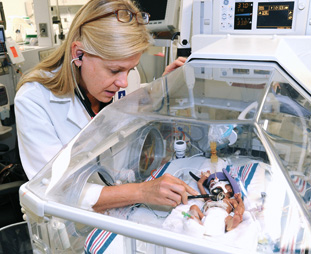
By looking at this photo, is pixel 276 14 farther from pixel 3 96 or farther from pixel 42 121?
pixel 3 96

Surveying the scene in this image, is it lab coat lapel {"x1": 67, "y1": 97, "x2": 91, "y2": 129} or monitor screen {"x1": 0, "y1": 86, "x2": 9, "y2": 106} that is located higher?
lab coat lapel {"x1": 67, "y1": 97, "x2": 91, "y2": 129}

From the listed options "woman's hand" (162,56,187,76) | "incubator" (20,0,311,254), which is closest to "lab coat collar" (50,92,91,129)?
"incubator" (20,0,311,254)

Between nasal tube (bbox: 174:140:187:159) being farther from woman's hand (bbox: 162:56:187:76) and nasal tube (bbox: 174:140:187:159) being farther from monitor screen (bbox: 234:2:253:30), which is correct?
monitor screen (bbox: 234:2:253:30)

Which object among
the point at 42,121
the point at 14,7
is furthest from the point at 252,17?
the point at 14,7

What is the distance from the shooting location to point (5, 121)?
445 cm

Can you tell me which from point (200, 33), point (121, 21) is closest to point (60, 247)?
point (121, 21)

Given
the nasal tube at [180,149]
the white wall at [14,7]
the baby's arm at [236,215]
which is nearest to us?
the baby's arm at [236,215]

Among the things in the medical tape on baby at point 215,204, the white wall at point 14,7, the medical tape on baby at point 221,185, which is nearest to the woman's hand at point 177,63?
the medical tape on baby at point 221,185

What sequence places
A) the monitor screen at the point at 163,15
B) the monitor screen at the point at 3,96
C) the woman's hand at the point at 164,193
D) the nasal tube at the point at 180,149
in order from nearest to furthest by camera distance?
1. the woman's hand at the point at 164,193
2. the nasal tube at the point at 180,149
3. the monitor screen at the point at 163,15
4. the monitor screen at the point at 3,96

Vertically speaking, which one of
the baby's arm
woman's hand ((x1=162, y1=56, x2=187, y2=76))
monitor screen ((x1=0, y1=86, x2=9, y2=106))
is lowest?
monitor screen ((x1=0, y1=86, x2=9, y2=106))

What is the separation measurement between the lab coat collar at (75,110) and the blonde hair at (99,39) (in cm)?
3

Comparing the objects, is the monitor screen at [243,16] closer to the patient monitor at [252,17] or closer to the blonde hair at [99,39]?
the patient monitor at [252,17]

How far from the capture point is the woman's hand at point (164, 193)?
1.07 meters

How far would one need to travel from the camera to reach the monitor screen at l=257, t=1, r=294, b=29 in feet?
5.12
